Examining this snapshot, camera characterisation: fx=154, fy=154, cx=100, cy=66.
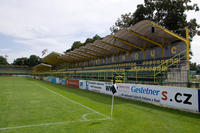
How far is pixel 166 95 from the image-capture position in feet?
33.4

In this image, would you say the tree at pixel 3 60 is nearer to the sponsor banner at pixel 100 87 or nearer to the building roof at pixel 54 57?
the building roof at pixel 54 57

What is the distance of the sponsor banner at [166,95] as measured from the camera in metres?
8.67

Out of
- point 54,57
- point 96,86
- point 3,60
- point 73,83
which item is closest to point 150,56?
point 96,86

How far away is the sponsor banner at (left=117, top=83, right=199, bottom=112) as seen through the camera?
8.67m

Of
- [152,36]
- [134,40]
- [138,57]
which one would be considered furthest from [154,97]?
[138,57]

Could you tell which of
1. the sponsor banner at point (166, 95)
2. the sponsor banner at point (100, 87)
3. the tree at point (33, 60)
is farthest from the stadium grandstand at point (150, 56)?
the tree at point (33, 60)

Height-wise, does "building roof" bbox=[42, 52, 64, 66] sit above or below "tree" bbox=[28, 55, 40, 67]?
below

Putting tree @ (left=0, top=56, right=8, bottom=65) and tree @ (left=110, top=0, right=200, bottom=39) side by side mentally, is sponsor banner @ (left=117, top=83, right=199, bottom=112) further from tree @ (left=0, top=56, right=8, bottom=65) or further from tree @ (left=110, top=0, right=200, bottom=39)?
tree @ (left=0, top=56, right=8, bottom=65)

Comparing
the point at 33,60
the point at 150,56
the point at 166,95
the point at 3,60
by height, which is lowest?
the point at 166,95

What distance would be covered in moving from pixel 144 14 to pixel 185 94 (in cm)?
3399

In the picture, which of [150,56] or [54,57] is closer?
[150,56]

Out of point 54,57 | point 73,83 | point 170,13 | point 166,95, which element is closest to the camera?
point 166,95

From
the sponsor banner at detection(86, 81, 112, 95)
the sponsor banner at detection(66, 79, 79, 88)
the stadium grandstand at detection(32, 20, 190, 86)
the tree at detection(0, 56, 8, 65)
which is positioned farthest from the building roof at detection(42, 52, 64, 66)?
the tree at detection(0, 56, 8, 65)

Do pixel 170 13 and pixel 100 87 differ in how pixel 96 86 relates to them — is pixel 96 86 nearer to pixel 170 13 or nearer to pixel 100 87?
pixel 100 87
